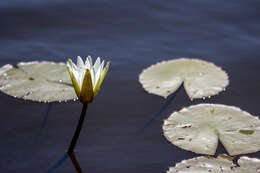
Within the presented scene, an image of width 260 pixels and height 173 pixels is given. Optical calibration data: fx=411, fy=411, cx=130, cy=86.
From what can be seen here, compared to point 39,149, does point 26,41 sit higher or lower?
higher

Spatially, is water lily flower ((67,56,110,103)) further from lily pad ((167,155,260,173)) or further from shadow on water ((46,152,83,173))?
lily pad ((167,155,260,173))

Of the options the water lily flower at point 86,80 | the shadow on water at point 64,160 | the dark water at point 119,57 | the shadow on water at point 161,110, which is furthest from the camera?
the shadow on water at point 161,110

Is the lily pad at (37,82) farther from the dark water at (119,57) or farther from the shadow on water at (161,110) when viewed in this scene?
the shadow on water at (161,110)

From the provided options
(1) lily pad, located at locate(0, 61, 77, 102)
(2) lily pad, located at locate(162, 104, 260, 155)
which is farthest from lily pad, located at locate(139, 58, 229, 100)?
(1) lily pad, located at locate(0, 61, 77, 102)

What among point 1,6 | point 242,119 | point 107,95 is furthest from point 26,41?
point 242,119

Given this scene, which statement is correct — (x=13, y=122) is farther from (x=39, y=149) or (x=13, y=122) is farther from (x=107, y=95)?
(x=107, y=95)

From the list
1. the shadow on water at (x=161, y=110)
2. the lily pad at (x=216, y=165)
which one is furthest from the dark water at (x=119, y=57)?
the lily pad at (x=216, y=165)

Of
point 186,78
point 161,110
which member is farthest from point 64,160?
point 186,78
